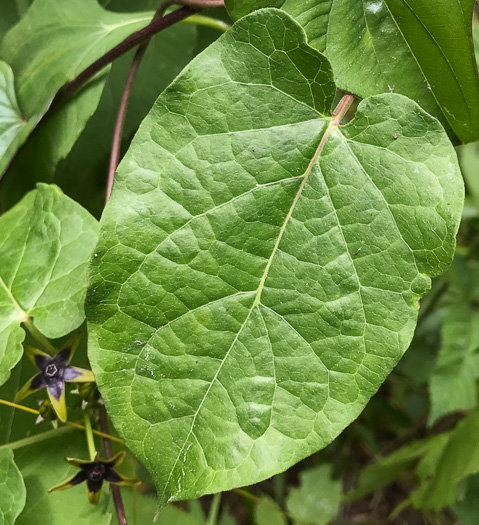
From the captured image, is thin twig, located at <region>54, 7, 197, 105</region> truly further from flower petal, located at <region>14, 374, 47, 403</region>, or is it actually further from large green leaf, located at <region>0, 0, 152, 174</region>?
flower petal, located at <region>14, 374, 47, 403</region>

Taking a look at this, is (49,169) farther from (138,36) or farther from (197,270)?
(197,270)

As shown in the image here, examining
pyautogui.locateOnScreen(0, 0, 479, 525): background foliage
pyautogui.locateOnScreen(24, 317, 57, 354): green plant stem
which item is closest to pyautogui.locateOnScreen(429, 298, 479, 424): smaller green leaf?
pyautogui.locateOnScreen(0, 0, 479, 525): background foliage

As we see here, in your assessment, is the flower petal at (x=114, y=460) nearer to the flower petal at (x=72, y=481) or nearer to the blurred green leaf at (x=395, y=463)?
the flower petal at (x=72, y=481)

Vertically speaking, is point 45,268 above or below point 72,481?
above

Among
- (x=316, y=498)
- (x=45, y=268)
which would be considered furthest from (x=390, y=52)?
(x=316, y=498)

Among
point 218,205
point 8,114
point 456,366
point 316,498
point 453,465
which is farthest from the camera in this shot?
point 316,498

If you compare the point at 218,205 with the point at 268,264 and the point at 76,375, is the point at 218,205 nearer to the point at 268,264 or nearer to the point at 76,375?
the point at 268,264
